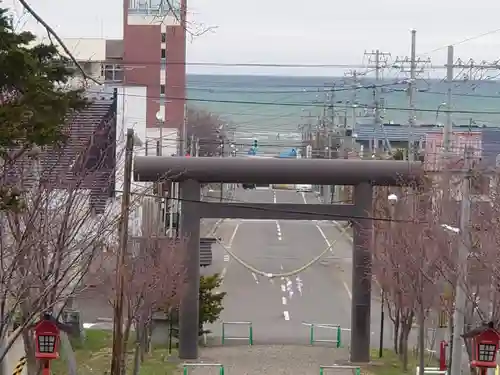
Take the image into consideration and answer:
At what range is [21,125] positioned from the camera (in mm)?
6996

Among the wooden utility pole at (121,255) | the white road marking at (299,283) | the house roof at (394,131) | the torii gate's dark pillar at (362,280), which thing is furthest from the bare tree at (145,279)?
the house roof at (394,131)

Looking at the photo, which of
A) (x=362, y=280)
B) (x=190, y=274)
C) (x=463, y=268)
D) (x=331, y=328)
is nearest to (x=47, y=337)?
(x=463, y=268)

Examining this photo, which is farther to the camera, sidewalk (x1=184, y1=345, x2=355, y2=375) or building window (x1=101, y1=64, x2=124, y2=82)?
building window (x1=101, y1=64, x2=124, y2=82)

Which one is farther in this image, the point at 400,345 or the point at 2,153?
the point at 400,345

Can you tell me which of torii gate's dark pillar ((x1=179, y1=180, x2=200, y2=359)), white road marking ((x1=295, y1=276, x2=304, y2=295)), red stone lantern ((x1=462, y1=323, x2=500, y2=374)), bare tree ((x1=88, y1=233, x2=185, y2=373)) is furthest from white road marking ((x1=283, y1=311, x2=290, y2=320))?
red stone lantern ((x1=462, y1=323, x2=500, y2=374))

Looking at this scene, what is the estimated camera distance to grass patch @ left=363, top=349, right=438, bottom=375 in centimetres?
1975

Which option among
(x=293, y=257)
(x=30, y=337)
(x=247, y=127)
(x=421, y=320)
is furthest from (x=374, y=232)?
(x=247, y=127)

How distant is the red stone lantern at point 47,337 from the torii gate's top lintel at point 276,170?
27.3 ft

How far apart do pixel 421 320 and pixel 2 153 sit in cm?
1116

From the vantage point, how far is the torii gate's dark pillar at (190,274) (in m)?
20.5

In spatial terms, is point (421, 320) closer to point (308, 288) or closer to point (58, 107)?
point (58, 107)

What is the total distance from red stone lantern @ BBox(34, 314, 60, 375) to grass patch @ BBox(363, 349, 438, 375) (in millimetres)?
9394

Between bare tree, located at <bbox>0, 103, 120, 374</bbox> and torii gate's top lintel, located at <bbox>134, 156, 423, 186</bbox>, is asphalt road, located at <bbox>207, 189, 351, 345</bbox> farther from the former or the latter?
bare tree, located at <bbox>0, 103, 120, 374</bbox>

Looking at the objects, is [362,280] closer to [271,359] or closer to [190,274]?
[271,359]
